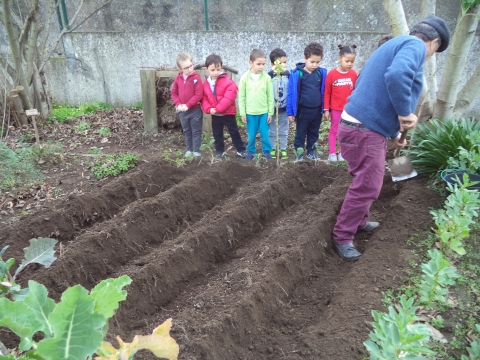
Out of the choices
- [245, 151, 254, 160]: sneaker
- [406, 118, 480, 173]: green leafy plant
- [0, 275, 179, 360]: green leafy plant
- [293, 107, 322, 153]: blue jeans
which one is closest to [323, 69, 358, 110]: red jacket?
[293, 107, 322, 153]: blue jeans

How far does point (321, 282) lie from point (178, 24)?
7681 millimetres

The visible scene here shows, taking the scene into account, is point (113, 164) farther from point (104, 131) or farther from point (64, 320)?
point (64, 320)

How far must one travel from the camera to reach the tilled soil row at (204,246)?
10.9ft

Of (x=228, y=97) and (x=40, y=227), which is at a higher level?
(x=228, y=97)

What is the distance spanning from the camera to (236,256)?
3.97m

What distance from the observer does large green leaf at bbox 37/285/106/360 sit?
3.22 feet

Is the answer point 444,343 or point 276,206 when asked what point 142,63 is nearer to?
point 276,206

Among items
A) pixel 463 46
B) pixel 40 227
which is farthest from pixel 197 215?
pixel 463 46

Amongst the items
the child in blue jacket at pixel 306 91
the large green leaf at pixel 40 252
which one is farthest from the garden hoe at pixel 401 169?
the large green leaf at pixel 40 252

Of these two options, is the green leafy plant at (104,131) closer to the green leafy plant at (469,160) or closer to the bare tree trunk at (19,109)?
the bare tree trunk at (19,109)

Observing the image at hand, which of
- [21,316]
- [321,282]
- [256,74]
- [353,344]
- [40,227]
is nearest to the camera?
[21,316]

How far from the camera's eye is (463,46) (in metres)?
5.04

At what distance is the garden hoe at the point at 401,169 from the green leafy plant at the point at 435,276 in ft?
7.95

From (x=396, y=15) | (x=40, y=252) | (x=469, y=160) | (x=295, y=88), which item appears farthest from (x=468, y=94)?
(x=40, y=252)
